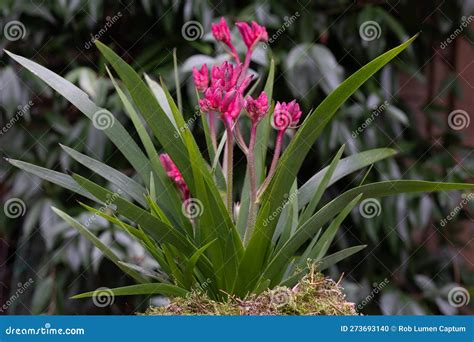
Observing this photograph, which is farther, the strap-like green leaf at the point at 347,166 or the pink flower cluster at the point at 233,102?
the strap-like green leaf at the point at 347,166

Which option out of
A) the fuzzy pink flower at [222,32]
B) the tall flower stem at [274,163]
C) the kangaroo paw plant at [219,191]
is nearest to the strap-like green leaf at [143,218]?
the kangaroo paw plant at [219,191]

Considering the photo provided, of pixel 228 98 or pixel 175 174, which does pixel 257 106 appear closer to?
pixel 228 98

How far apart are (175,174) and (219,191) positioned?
2.3 inches

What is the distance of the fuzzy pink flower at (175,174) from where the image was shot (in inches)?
32.9

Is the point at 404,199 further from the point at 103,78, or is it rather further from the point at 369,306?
the point at 103,78

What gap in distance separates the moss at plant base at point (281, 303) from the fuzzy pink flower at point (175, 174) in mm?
121

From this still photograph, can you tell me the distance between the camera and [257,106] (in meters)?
0.77

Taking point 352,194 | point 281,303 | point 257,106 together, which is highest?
point 257,106

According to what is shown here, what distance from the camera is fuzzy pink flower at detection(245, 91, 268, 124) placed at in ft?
2.52

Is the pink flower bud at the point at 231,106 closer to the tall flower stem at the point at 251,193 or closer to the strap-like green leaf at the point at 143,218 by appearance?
the tall flower stem at the point at 251,193

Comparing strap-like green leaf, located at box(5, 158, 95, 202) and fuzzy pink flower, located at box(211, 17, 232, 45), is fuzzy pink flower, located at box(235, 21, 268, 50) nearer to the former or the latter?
fuzzy pink flower, located at box(211, 17, 232, 45)

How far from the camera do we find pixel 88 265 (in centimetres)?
192

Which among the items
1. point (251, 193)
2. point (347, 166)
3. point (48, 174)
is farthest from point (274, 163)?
point (48, 174)

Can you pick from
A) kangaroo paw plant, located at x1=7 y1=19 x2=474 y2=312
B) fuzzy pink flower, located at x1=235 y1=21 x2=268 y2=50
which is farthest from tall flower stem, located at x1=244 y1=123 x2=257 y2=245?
fuzzy pink flower, located at x1=235 y1=21 x2=268 y2=50
